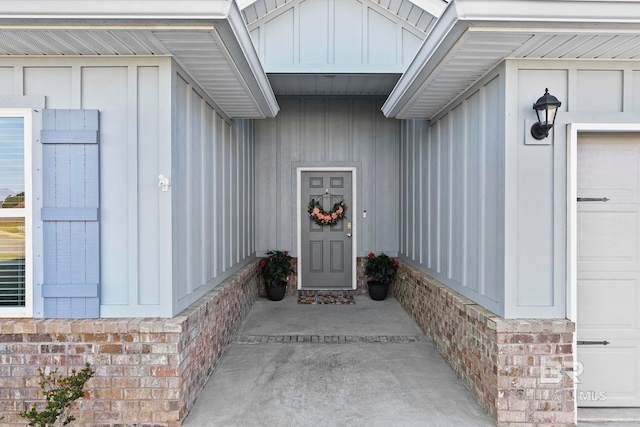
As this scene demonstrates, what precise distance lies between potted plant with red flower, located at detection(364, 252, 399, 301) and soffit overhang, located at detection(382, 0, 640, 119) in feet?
11.2

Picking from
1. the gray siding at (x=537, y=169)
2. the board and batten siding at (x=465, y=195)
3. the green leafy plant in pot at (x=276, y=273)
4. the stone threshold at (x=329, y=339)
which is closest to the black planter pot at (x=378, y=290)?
the board and batten siding at (x=465, y=195)

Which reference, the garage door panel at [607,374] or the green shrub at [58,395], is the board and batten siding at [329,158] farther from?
the green shrub at [58,395]

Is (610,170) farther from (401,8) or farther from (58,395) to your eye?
(58,395)

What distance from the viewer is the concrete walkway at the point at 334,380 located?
268 cm

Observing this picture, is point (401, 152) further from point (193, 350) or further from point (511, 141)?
point (193, 350)

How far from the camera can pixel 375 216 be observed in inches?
247

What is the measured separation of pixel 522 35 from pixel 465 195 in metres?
1.42

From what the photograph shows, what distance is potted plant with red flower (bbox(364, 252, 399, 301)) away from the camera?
5859 mm

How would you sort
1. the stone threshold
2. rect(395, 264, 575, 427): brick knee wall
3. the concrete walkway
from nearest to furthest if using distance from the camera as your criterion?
1. rect(395, 264, 575, 427): brick knee wall
2. the concrete walkway
3. the stone threshold

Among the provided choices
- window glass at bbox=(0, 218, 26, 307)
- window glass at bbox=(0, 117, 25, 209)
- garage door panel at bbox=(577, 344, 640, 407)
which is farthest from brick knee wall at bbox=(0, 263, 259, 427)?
garage door panel at bbox=(577, 344, 640, 407)

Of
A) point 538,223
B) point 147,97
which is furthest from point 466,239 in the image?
point 147,97

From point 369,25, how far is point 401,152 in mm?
1897

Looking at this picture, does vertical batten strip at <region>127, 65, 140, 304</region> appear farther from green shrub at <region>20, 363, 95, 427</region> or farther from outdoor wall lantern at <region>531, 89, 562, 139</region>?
outdoor wall lantern at <region>531, 89, 562, 139</region>

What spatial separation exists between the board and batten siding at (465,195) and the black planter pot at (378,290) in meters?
0.98
